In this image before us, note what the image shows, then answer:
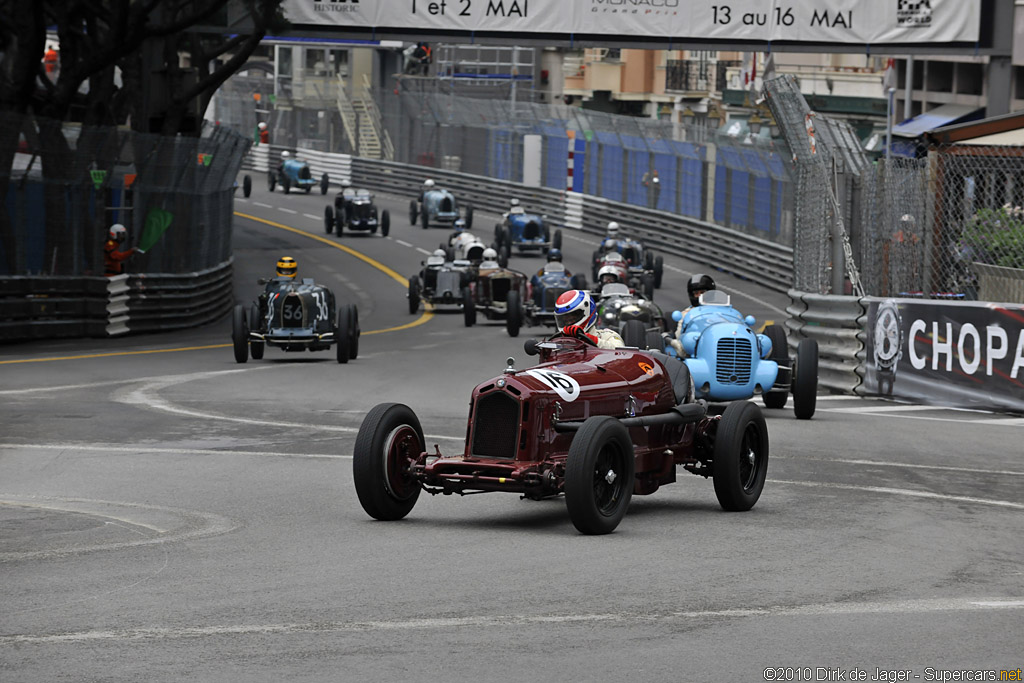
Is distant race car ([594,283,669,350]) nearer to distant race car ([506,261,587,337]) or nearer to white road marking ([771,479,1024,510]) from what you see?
distant race car ([506,261,587,337])

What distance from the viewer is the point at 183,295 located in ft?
101

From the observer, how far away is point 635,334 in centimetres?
1839

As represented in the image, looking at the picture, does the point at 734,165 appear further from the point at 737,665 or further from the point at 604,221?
the point at 737,665

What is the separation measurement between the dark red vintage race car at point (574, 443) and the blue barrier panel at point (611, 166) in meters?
43.8

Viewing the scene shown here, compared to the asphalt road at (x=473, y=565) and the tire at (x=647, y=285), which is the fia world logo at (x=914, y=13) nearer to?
the tire at (x=647, y=285)

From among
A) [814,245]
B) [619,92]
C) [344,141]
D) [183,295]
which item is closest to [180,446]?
[814,245]

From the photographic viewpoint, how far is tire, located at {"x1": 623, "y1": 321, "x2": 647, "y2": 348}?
18.2 m

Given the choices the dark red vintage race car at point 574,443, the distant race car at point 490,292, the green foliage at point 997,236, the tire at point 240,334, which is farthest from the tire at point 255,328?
the dark red vintage race car at point 574,443

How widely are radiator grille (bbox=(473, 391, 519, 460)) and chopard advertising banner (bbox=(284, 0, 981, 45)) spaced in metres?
25.8

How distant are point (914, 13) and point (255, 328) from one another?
17721 mm

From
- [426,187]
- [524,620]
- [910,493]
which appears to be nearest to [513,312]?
[910,493]

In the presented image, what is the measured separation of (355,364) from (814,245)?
662 cm

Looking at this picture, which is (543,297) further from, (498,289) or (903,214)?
(903,214)

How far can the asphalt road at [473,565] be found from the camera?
689cm
